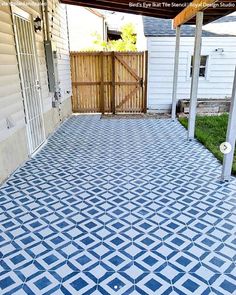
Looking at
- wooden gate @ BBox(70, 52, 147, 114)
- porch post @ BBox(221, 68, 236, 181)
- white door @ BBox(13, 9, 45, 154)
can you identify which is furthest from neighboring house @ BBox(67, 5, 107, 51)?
porch post @ BBox(221, 68, 236, 181)

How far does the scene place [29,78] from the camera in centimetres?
473

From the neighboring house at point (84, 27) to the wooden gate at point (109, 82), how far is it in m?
5.87

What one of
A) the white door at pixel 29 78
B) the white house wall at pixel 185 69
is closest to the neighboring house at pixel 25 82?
the white door at pixel 29 78

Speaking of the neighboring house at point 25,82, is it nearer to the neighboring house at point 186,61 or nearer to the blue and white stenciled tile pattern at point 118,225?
the blue and white stenciled tile pattern at point 118,225

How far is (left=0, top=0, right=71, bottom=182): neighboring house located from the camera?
12.2 feet

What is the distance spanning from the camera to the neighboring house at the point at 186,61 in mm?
7984

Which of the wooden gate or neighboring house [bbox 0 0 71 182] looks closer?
neighboring house [bbox 0 0 71 182]

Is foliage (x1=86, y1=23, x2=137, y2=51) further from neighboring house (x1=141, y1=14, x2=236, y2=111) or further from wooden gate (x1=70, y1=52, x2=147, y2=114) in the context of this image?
wooden gate (x1=70, y1=52, x2=147, y2=114)

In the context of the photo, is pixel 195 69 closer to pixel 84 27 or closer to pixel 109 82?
pixel 109 82

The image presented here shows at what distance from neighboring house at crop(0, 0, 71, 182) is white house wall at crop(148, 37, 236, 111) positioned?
9.89ft

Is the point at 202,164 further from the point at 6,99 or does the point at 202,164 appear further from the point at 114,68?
the point at 114,68

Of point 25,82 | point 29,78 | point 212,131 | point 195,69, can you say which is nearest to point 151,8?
point 195,69

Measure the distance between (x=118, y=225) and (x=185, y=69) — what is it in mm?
6623

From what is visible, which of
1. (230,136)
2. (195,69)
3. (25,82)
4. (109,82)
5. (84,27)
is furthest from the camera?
(84,27)
